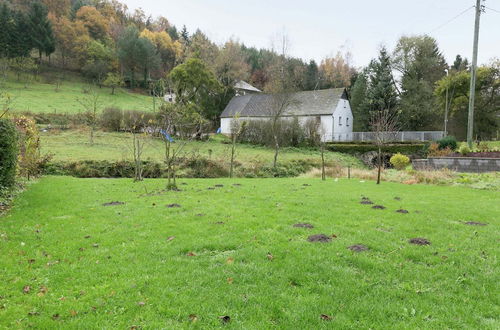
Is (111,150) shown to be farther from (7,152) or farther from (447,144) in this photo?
(447,144)

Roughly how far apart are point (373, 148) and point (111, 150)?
81.1 feet

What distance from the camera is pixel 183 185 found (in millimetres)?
12758

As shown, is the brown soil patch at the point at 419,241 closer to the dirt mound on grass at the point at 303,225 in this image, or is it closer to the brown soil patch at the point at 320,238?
the brown soil patch at the point at 320,238

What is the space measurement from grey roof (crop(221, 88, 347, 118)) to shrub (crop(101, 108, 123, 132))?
12.6 metres

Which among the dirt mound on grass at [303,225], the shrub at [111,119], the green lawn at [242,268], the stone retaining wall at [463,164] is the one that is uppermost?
the shrub at [111,119]

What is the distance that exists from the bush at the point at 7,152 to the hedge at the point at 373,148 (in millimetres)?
29435

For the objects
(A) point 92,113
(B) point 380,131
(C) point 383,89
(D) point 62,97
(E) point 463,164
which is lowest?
(E) point 463,164

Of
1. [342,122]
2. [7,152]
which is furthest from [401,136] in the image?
[7,152]

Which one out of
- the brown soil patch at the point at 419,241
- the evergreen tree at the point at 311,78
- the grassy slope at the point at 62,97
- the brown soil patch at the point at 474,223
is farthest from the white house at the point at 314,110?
the brown soil patch at the point at 419,241

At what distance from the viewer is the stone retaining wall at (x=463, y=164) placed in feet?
59.2

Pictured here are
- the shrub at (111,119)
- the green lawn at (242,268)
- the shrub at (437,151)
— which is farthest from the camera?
the shrub at (111,119)

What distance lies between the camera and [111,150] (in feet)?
73.5

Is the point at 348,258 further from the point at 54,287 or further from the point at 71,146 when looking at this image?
the point at 71,146

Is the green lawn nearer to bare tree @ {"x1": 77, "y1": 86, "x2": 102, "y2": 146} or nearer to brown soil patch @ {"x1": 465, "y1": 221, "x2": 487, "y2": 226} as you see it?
brown soil patch @ {"x1": 465, "y1": 221, "x2": 487, "y2": 226}
